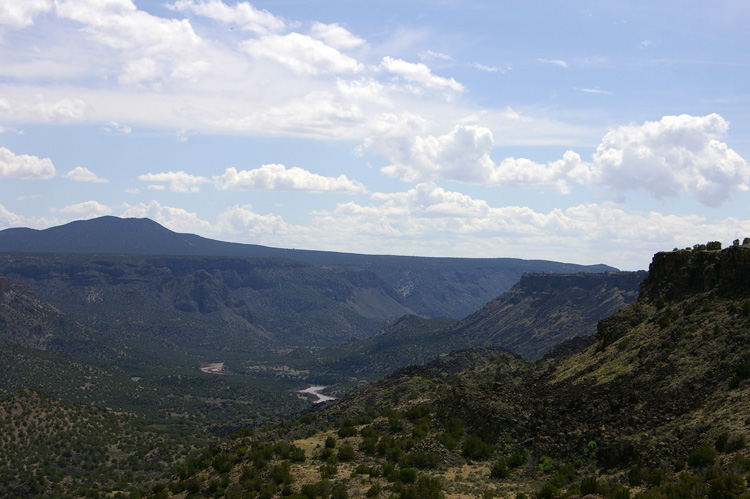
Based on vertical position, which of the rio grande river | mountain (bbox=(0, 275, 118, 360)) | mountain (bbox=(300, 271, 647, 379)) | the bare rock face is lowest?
the rio grande river

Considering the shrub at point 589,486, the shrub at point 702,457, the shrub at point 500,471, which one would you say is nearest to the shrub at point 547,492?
the shrub at point 589,486

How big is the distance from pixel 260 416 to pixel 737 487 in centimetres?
11483

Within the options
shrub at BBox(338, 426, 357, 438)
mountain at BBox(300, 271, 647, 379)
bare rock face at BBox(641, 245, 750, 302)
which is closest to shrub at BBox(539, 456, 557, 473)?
shrub at BBox(338, 426, 357, 438)

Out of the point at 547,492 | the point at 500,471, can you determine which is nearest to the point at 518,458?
the point at 500,471

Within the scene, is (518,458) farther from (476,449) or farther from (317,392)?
(317,392)

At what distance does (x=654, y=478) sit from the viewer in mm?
24750

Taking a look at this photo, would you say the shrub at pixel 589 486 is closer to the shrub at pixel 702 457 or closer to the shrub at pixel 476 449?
the shrub at pixel 702 457

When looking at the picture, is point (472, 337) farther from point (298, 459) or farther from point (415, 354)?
point (298, 459)

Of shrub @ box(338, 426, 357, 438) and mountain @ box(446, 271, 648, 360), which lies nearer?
shrub @ box(338, 426, 357, 438)

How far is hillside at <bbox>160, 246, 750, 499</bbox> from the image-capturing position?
1016 inches

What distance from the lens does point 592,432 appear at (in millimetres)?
30375

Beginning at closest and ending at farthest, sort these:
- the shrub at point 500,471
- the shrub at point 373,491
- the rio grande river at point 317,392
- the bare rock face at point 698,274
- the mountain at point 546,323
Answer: the shrub at point 373,491, the shrub at point 500,471, the bare rock face at point 698,274, the rio grande river at point 317,392, the mountain at point 546,323

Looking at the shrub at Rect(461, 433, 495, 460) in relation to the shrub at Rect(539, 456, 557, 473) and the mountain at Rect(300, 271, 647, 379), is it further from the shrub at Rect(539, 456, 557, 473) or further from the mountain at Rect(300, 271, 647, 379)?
the mountain at Rect(300, 271, 647, 379)

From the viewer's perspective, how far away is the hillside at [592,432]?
2580 cm
